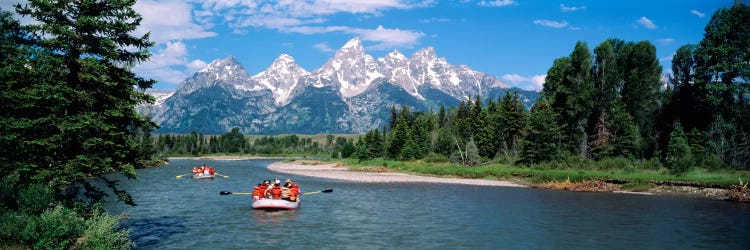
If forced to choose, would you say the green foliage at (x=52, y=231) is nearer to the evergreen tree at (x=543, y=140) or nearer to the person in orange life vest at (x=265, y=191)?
the person in orange life vest at (x=265, y=191)

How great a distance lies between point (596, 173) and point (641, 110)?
955 inches

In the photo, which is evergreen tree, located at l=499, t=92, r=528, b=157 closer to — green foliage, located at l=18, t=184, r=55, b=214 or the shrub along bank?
the shrub along bank

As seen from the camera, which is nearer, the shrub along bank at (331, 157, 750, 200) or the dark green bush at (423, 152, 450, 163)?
the shrub along bank at (331, 157, 750, 200)

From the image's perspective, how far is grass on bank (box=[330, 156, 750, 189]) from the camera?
179 ft

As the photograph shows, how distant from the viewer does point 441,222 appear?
3497cm

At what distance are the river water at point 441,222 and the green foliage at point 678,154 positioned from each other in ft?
31.1

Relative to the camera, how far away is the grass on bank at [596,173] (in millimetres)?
54500

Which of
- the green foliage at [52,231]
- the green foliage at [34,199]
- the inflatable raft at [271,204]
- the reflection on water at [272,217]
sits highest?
the green foliage at [34,199]

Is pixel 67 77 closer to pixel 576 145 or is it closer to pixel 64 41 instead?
pixel 64 41

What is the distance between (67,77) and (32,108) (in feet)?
6.44

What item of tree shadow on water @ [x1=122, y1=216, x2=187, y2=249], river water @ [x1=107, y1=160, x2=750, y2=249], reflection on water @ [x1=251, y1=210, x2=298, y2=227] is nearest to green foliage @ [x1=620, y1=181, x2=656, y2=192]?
river water @ [x1=107, y1=160, x2=750, y2=249]

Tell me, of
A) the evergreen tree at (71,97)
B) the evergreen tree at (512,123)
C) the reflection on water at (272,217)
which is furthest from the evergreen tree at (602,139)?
the evergreen tree at (71,97)

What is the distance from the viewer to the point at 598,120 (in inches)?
3135

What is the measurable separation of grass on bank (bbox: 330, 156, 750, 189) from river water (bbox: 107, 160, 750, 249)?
6.62 m
